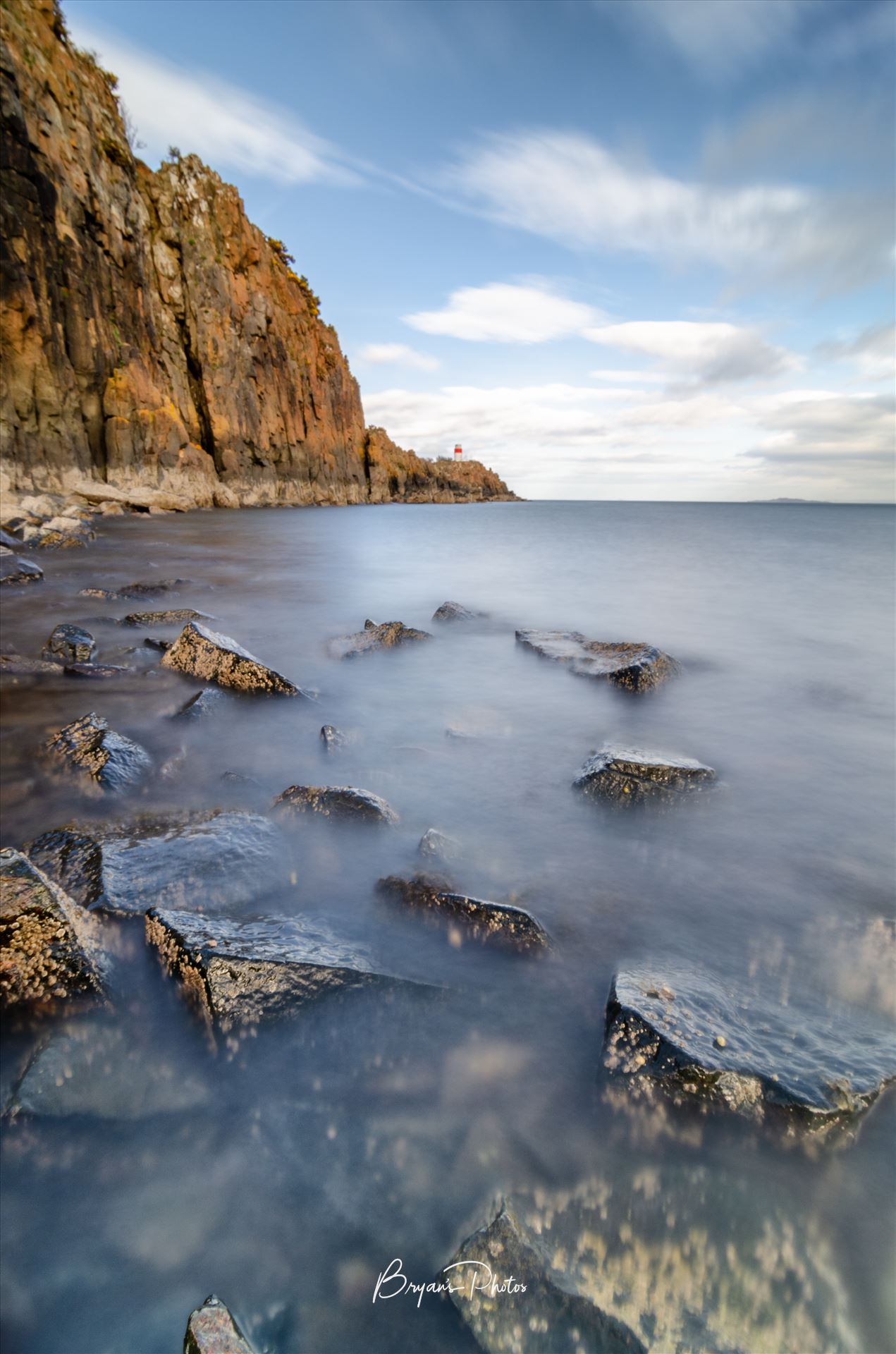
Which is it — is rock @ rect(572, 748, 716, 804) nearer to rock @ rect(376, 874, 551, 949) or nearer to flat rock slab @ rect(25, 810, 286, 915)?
rock @ rect(376, 874, 551, 949)

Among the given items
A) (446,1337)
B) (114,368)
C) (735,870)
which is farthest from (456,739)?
(114,368)

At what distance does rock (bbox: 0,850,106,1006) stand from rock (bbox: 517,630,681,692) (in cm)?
403

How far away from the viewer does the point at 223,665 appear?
442 centimetres

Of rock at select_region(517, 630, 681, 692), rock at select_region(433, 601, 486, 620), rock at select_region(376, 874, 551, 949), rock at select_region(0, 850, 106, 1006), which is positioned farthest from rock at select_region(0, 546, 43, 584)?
rock at select_region(376, 874, 551, 949)

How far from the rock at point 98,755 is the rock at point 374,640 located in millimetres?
2767

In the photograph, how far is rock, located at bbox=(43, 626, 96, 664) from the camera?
477 cm

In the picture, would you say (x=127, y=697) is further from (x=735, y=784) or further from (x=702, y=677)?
(x=702, y=677)

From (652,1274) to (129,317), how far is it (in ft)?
112

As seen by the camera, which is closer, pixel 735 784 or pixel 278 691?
pixel 735 784

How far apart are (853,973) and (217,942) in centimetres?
195

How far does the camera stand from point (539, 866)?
8.07 ft

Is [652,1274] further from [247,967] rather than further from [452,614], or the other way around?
[452,614]

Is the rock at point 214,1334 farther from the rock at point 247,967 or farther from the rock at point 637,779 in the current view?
the rock at point 637,779

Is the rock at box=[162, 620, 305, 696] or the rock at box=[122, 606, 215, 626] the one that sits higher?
the rock at box=[162, 620, 305, 696]
